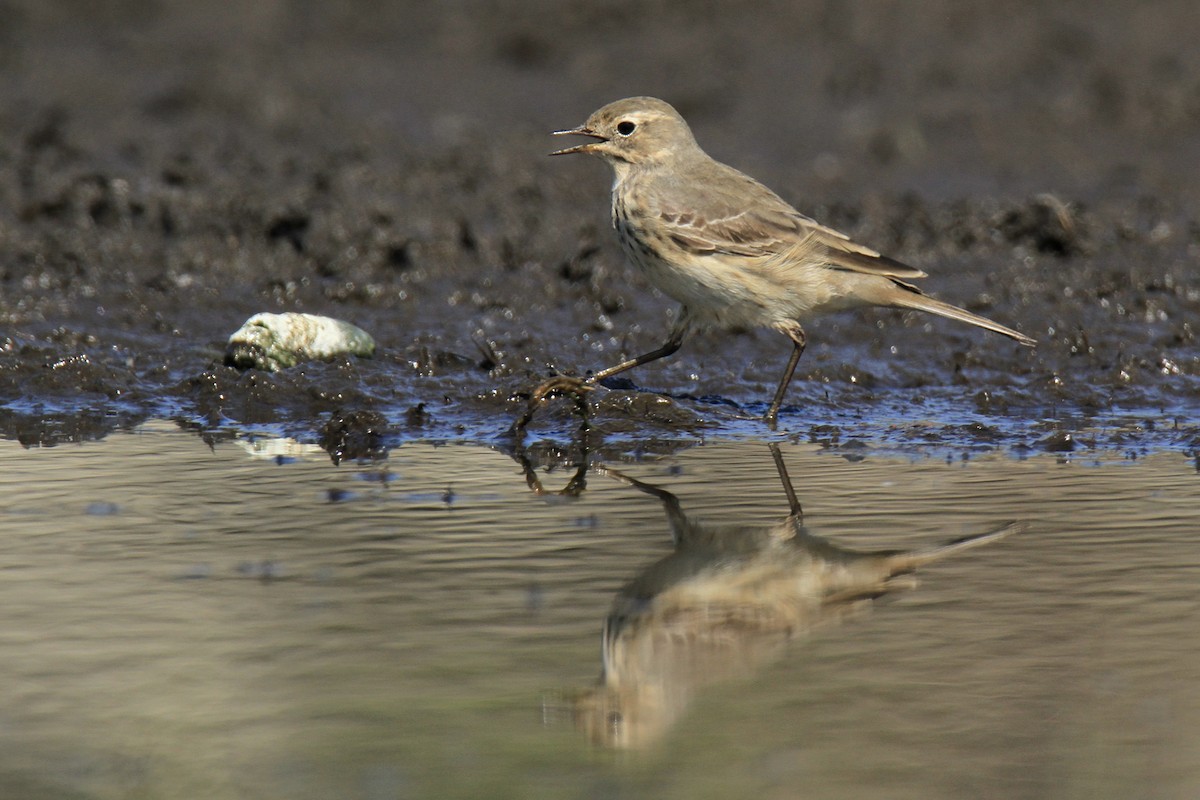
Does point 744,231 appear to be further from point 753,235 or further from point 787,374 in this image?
point 787,374

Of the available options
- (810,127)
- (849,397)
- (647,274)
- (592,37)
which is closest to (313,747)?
(647,274)

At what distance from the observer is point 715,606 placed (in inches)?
184

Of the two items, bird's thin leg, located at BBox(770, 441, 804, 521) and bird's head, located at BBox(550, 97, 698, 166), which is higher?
bird's head, located at BBox(550, 97, 698, 166)

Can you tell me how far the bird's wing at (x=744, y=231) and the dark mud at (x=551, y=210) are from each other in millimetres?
708

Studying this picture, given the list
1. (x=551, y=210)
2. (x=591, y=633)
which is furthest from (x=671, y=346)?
(x=551, y=210)

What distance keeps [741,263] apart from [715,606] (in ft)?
8.63

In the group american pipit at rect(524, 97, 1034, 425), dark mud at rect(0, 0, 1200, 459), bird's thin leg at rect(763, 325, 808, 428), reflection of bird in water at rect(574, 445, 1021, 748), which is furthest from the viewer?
dark mud at rect(0, 0, 1200, 459)

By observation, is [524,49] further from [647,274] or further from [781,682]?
[781,682]

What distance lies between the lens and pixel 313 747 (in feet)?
11.9

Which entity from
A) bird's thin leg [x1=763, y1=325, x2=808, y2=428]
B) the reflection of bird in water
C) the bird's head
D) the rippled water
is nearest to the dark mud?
bird's thin leg [x1=763, y1=325, x2=808, y2=428]

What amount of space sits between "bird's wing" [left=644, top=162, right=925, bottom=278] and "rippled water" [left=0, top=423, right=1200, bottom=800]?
1166mm

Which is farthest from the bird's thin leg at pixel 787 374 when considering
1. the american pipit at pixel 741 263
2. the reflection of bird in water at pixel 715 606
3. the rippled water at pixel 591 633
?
the reflection of bird in water at pixel 715 606

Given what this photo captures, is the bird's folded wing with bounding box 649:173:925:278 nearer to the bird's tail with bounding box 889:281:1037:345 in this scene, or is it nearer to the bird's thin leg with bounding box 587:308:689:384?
the bird's tail with bounding box 889:281:1037:345

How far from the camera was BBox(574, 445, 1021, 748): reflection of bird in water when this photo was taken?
157 inches
